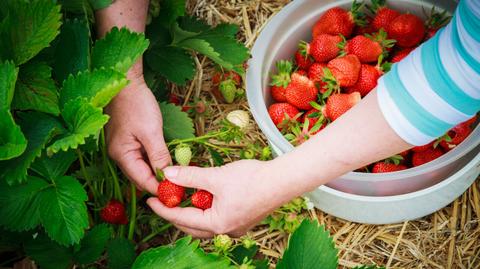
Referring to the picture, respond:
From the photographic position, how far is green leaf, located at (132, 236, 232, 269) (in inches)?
28.4

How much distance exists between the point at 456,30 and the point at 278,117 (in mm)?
618

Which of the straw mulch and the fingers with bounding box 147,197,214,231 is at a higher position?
the fingers with bounding box 147,197,214,231

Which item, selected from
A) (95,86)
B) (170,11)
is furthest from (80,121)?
(170,11)

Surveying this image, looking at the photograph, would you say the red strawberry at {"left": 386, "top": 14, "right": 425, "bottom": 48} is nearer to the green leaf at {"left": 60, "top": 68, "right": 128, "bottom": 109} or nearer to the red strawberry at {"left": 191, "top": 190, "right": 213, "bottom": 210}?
the red strawberry at {"left": 191, "top": 190, "right": 213, "bottom": 210}

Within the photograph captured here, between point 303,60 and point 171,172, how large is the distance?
18.6 inches

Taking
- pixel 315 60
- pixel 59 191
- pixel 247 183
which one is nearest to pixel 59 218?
pixel 59 191

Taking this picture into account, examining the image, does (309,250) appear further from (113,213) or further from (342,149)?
(113,213)

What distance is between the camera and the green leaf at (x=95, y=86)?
2.23ft

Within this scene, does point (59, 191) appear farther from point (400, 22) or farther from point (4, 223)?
point (400, 22)

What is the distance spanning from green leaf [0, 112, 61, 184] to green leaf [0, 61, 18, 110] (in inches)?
2.5

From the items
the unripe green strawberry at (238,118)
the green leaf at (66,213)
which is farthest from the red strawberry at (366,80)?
the green leaf at (66,213)

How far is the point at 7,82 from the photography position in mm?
695

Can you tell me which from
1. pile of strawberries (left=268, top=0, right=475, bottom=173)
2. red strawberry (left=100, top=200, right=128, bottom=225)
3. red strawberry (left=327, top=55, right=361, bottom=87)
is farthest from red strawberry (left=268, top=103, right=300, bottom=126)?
red strawberry (left=100, top=200, right=128, bottom=225)

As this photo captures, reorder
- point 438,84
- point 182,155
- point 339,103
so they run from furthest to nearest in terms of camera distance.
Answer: point 339,103 → point 182,155 → point 438,84
